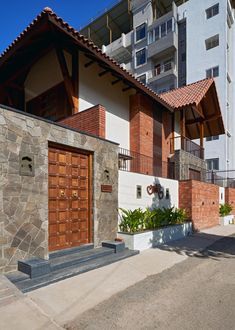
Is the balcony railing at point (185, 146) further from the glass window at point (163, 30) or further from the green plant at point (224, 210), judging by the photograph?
the glass window at point (163, 30)

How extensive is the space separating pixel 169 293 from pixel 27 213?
10.4ft

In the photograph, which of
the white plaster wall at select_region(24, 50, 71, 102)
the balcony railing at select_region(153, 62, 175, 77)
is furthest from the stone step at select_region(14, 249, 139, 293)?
the balcony railing at select_region(153, 62, 175, 77)

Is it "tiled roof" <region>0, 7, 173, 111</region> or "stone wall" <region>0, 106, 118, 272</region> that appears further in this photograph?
"tiled roof" <region>0, 7, 173, 111</region>

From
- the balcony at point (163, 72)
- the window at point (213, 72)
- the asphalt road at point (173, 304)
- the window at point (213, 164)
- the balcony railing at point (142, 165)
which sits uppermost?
the balcony at point (163, 72)

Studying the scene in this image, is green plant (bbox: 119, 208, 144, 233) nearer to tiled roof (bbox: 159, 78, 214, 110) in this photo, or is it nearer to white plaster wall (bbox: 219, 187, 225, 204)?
tiled roof (bbox: 159, 78, 214, 110)

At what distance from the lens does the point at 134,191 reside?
358 inches

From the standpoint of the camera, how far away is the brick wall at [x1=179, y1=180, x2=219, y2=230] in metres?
11.8

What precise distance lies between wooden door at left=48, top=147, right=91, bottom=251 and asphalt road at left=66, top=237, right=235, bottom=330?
7.20 ft

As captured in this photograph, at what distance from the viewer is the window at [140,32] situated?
32.6 metres

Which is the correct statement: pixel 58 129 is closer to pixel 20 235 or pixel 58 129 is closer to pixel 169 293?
pixel 20 235

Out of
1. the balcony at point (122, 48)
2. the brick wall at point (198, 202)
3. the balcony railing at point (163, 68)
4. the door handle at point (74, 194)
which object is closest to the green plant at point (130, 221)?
the door handle at point (74, 194)

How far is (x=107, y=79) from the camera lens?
11.0 metres

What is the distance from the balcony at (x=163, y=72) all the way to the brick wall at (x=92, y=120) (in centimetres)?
2317

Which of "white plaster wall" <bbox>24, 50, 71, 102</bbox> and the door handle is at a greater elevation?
"white plaster wall" <bbox>24, 50, 71, 102</bbox>
